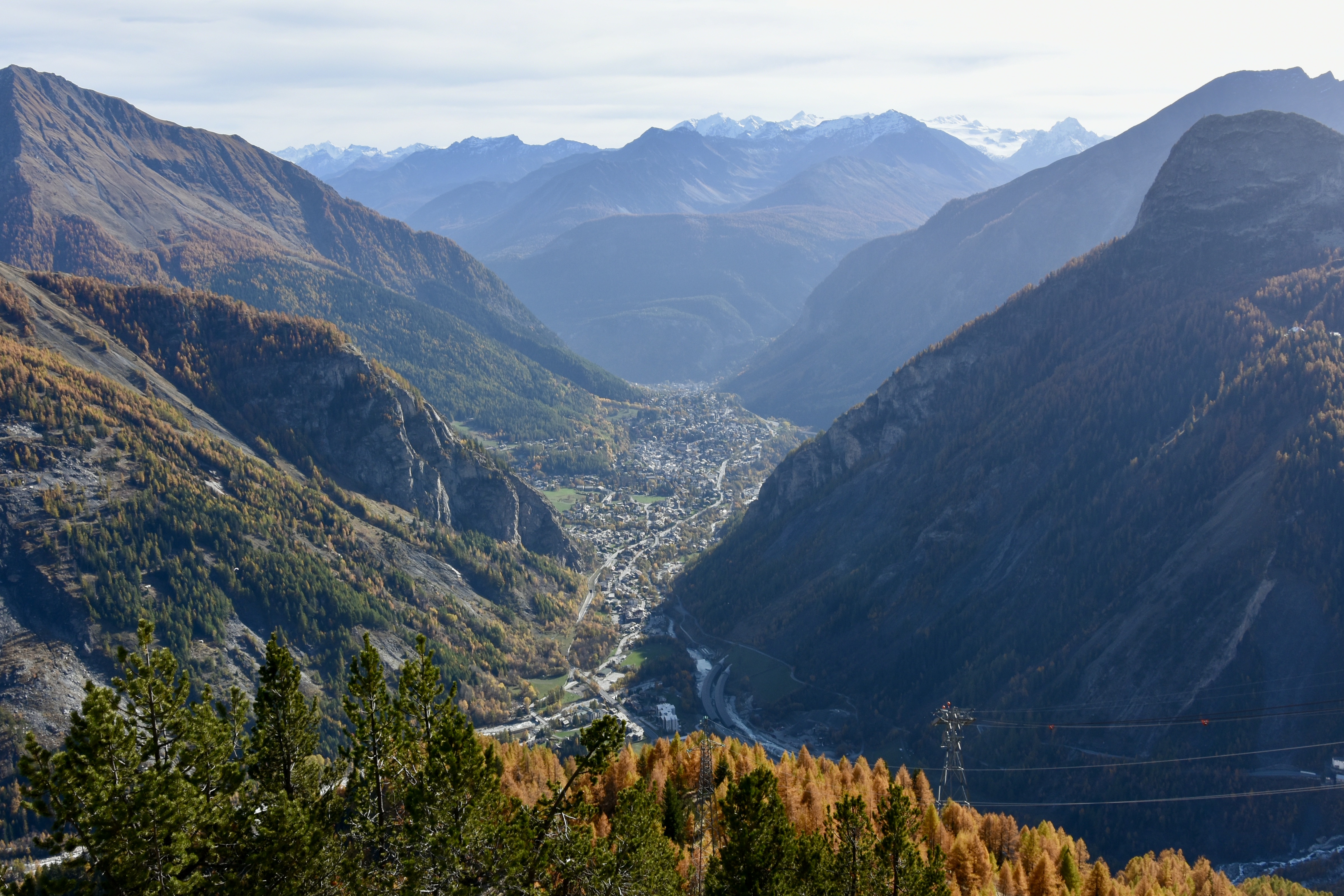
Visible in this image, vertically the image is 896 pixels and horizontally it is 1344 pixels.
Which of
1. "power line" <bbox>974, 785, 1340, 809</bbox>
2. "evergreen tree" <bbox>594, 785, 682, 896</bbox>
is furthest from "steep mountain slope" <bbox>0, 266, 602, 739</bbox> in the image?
"evergreen tree" <bbox>594, 785, 682, 896</bbox>

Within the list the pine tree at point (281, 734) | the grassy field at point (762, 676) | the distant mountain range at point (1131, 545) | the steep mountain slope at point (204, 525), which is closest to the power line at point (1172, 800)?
the distant mountain range at point (1131, 545)

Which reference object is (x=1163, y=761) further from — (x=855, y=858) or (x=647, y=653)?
(x=647, y=653)

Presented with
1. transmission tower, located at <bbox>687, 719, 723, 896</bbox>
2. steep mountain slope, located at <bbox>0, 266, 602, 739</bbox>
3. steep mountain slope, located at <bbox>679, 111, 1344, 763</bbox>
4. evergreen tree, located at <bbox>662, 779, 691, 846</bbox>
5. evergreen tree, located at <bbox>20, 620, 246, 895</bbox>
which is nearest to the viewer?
evergreen tree, located at <bbox>20, 620, 246, 895</bbox>

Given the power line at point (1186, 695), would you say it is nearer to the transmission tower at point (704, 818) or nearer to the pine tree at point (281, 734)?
the transmission tower at point (704, 818)

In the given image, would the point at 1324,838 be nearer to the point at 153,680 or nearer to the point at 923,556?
the point at 923,556

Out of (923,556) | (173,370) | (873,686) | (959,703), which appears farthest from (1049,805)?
(173,370)

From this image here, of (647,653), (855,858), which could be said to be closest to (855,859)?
(855,858)

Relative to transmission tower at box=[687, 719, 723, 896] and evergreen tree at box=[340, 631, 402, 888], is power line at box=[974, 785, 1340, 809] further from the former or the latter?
evergreen tree at box=[340, 631, 402, 888]

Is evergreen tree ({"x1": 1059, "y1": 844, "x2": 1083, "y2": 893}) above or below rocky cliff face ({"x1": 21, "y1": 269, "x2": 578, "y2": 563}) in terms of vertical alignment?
below
